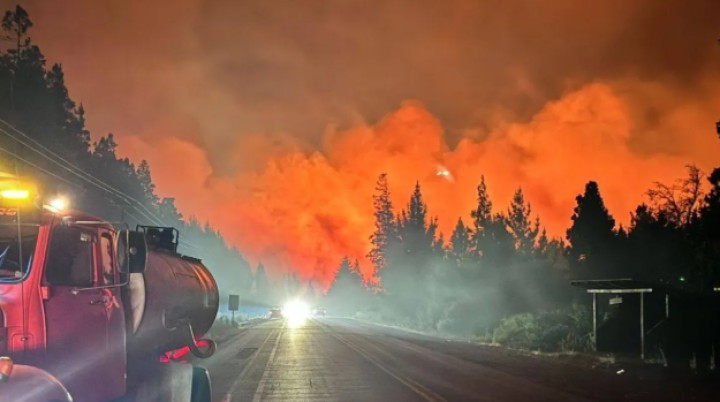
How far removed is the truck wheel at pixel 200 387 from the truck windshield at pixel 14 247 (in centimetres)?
330

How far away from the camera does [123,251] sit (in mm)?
5863

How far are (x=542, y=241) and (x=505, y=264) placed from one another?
1881cm

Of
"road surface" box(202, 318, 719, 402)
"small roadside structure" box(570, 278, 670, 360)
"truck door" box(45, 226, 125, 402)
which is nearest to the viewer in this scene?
"truck door" box(45, 226, 125, 402)

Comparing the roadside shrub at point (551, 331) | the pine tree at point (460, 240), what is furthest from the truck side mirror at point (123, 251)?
the pine tree at point (460, 240)

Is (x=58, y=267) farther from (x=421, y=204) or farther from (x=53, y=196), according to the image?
(x=421, y=204)

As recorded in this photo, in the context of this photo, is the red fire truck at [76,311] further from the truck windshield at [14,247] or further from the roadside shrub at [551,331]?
the roadside shrub at [551,331]

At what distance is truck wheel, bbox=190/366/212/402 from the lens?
26.5 ft

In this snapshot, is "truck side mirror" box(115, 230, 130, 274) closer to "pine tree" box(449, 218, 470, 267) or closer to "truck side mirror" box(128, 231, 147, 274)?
"truck side mirror" box(128, 231, 147, 274)

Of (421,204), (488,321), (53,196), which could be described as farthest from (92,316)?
(421,204)

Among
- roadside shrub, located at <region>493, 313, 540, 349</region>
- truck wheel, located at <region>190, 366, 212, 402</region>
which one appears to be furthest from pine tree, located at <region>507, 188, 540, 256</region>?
truck wheel, located at <region>190, 366, 212, 402</region>

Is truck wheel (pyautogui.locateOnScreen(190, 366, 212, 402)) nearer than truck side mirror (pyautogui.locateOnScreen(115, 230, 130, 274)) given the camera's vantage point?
No

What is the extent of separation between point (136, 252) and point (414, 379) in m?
13.3

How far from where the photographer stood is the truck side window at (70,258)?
534 centimetres

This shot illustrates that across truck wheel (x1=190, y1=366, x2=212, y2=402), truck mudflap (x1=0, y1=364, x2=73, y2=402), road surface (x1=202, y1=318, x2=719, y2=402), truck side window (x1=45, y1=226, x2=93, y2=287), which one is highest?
truck side window (x1=45, y1=226, x2=93, y2=287)
